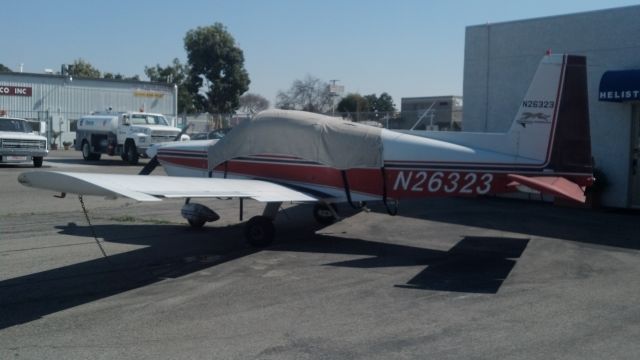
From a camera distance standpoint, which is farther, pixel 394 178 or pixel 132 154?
pixel 132 154

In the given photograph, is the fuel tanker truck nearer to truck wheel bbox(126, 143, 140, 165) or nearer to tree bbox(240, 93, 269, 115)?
truck wheel bbox(126, 143, 140, 165)

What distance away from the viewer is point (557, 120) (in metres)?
9.88

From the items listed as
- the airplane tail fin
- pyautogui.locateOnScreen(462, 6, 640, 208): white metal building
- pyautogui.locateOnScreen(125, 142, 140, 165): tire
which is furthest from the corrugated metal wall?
the airplane tail fin

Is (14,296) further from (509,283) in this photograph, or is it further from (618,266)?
(618,266)

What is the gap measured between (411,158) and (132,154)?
69.3 ft

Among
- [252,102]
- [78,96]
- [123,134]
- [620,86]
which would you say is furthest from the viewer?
[252,102]

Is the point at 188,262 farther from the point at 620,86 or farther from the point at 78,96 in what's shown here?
the point at 78,96

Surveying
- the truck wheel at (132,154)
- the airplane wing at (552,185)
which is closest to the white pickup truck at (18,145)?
the truck wheel at (132,154)

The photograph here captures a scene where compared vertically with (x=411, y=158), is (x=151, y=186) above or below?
below

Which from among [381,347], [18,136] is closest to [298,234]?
[381,347]

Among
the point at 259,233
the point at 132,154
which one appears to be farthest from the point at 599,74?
the point at 132,154

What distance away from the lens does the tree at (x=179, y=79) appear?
5866 cm

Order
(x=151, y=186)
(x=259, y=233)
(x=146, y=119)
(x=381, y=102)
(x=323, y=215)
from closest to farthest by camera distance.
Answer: (x=151, y=186) < (x=259, y=233) < (x=323, y=215) < (x=146, y=119) < (x=381, y=102)

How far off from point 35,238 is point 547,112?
866 cm
